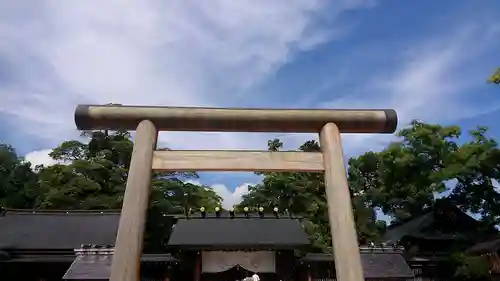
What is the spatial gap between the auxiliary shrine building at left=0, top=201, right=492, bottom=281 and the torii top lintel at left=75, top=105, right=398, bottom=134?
10.8m

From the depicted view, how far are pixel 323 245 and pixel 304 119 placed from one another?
16058 millimetres

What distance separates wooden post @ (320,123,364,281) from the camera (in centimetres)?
407

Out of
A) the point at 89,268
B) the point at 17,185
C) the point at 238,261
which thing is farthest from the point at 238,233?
the point at 17,185

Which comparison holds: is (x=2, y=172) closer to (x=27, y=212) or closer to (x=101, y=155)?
(x=101, y=155)

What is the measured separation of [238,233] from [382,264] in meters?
5.68

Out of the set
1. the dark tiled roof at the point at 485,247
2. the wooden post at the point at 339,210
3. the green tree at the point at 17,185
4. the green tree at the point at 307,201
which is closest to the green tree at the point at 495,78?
the dark tiled roof at the point at 485,247

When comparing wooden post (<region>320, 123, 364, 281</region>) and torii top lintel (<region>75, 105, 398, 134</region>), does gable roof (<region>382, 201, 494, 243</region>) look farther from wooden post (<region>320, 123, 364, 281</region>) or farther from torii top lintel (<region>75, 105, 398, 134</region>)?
wooden post (<region>320, 123, 364, 281</region>)

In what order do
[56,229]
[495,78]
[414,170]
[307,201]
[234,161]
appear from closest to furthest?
[234,161], [495,78], [56,229], [414,170], [307,201]

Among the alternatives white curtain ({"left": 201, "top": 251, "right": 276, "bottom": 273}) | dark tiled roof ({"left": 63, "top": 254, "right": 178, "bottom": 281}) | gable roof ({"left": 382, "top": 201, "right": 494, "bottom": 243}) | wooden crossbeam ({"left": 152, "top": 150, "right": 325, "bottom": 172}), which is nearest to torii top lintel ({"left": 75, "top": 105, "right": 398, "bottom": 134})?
wooden crossbeam ({"left": 152, "top": 150, "right": 325, "bottom": 172})

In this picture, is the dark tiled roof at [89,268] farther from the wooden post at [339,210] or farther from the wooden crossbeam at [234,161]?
the wooden post at [339,210]

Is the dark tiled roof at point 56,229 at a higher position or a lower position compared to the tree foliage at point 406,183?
lower

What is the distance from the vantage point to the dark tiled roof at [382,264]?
49.6 ft

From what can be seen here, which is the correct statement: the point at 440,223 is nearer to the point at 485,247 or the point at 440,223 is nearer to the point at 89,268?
the point at 485,247

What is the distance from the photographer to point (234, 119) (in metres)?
4.79
